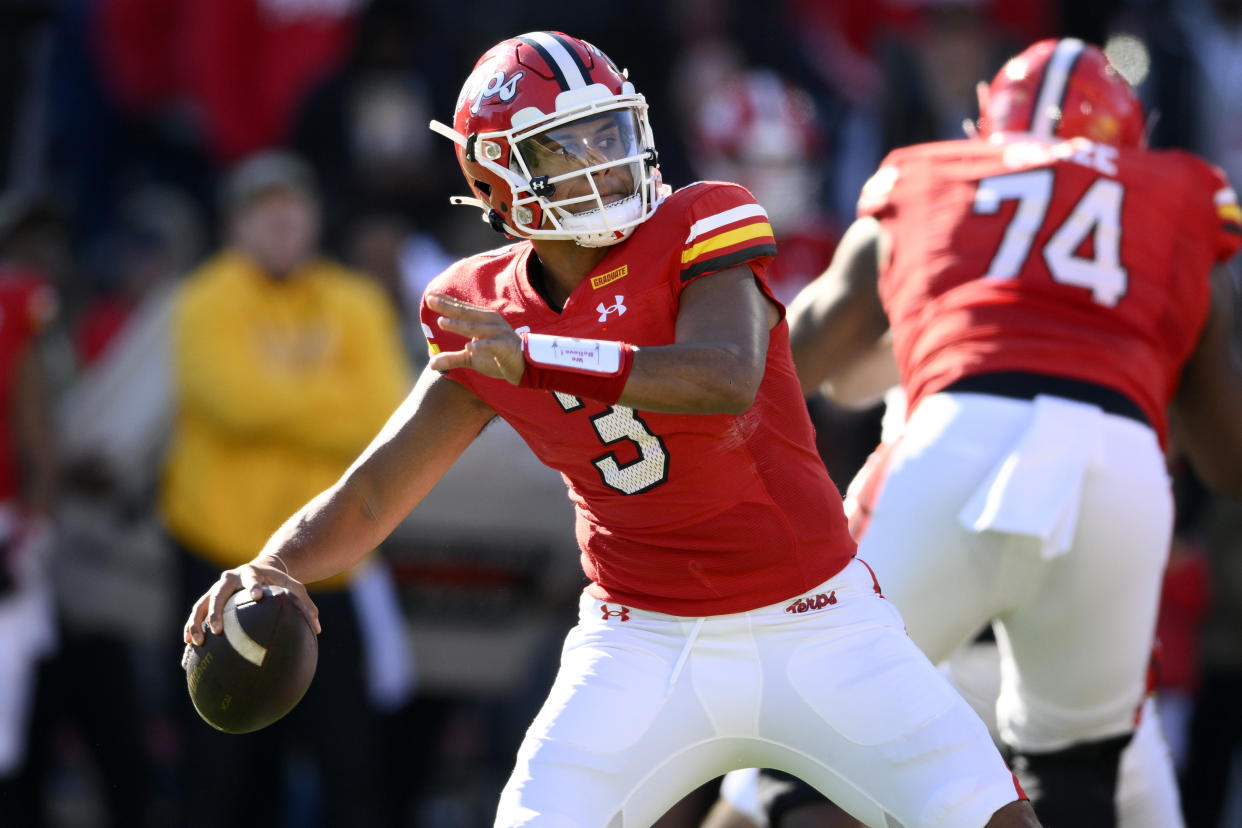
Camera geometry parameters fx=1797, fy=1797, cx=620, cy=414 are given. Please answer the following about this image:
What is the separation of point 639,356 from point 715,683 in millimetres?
684

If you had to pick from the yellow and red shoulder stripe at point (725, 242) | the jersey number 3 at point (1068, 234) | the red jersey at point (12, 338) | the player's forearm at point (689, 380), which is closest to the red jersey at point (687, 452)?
the yellow and red shoulder stripe at point (725, 242)

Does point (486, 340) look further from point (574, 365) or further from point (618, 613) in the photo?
point (618, 613)

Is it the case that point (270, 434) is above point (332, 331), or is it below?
below

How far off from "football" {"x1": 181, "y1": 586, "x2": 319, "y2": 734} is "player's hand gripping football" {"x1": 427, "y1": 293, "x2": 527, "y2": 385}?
2.15 feet

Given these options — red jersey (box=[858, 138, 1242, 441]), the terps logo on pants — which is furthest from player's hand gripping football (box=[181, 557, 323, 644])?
red jersey (box=[858, 138, 1242, 441])

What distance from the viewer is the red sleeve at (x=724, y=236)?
127 inches

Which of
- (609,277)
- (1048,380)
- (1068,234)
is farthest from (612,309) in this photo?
(1068,234)

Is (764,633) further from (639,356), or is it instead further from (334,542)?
(334,542)

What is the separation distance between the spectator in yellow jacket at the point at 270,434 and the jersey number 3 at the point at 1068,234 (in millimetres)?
2829

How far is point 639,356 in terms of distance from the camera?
117 inches

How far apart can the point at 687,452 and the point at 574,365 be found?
0.44 metres

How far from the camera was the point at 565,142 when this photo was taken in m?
3.35

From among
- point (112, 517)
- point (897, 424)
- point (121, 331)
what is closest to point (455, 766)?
point (112, 517)

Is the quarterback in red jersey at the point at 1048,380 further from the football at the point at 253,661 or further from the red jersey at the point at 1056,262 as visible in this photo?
the football at the point at 253,661
